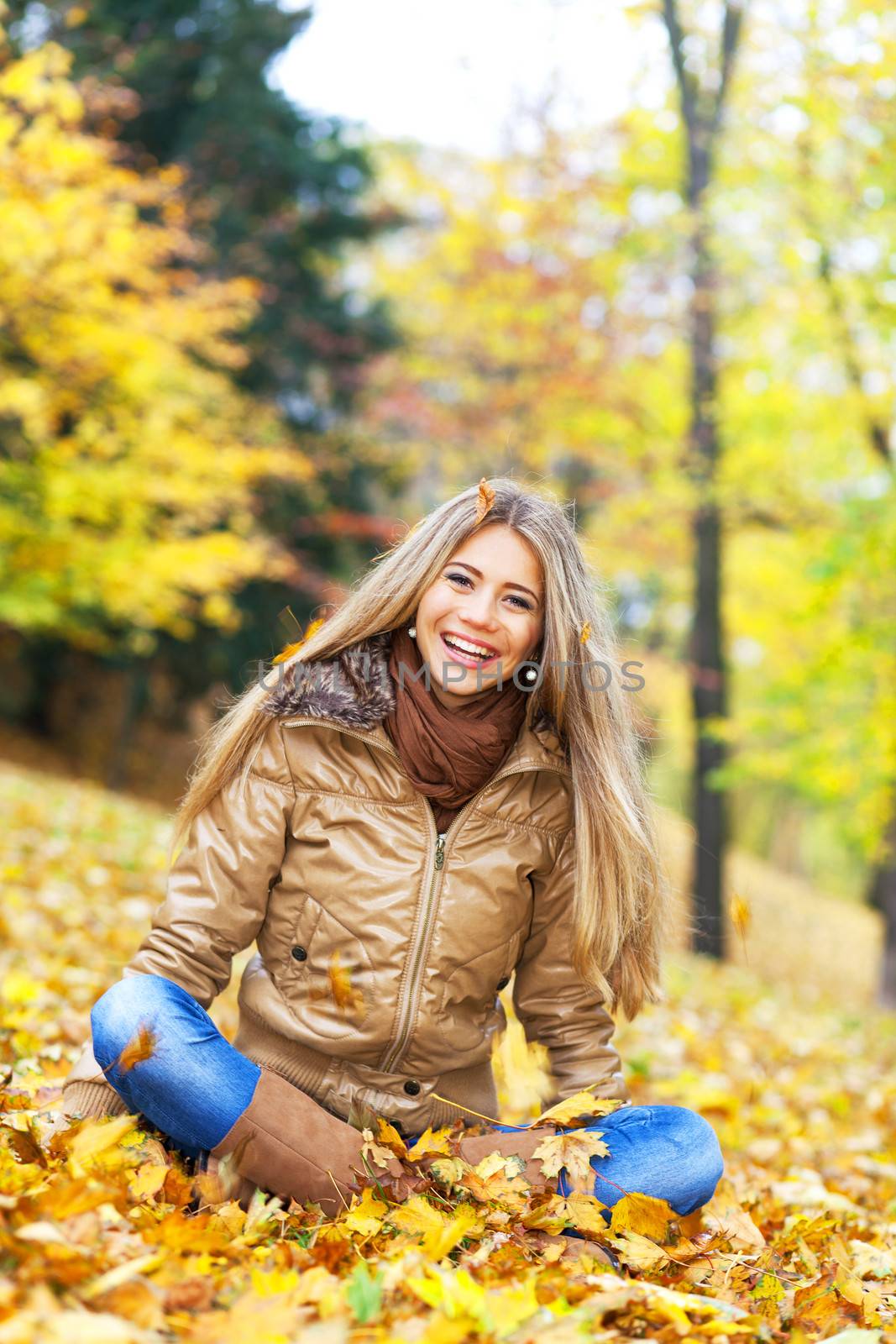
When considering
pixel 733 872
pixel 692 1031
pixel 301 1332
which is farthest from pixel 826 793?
pixel 733 872

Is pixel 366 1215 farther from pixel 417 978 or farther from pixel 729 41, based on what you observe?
pixel 729 41

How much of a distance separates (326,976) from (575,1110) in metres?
0.57

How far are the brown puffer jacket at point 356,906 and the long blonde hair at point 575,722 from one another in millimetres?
63

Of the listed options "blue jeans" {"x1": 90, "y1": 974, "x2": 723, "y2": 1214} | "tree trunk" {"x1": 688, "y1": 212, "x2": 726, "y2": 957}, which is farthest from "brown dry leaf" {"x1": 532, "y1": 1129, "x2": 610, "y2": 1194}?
"tree trunk" {"x1": 688, "y1": 212, "x2": 726, "y2": 957}

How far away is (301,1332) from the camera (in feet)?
4.88

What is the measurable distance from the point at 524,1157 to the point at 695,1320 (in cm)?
48

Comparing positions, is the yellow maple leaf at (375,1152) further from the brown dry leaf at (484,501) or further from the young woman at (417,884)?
the brown dry leaf at (484,501)

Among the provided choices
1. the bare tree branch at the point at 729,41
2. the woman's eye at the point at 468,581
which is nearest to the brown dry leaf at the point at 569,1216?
the woman's eye at the point at 468,581

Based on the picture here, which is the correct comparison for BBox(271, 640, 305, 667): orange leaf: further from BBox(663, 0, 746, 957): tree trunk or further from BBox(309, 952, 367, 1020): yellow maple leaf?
BBox(663, 0, 746, 957): tree trunk

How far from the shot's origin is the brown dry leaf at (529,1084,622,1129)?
237 centimetres

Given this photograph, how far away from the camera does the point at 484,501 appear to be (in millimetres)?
2559

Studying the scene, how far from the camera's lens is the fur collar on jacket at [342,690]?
245 centimetres

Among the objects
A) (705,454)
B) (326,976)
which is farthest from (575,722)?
(705,454)

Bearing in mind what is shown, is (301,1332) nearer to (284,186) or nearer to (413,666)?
(413,666)
